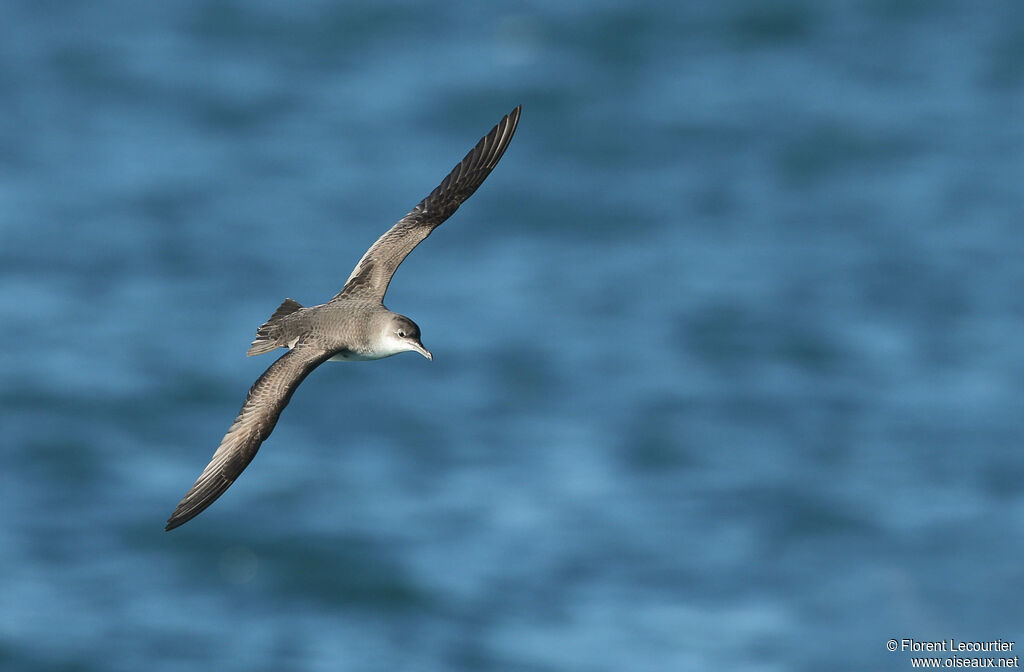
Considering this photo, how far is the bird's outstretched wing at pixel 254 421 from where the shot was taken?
1334 centimetres

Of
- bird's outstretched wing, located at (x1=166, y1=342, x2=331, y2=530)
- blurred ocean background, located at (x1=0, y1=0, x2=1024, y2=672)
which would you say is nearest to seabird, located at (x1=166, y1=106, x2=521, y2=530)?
bird's outstretched wing, located at (x1=166, y1=342, x2=331, y2=530)

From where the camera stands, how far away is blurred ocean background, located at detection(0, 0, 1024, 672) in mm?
51156

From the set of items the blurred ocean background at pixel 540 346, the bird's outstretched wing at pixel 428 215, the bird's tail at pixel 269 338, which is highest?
the blurred ocean background at pixel 540 346

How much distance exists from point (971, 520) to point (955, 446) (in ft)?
8.94

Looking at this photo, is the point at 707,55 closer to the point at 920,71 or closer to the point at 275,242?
the point at 920,71

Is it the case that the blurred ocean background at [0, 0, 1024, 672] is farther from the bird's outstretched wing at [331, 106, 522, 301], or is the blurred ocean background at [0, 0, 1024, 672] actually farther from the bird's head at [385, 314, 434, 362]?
the bird's head at [385, 314, 434, 362]

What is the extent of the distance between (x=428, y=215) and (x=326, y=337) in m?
2.59

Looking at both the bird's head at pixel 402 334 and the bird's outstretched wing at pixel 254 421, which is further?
the bird's head at pixel 402 334

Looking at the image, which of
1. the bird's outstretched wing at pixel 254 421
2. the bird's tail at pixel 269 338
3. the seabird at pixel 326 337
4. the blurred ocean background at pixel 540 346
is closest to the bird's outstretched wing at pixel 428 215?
the seabird at pixel 326 337

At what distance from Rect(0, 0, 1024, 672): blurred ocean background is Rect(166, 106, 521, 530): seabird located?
107 ft

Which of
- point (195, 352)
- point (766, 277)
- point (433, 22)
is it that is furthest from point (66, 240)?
point (766, 277)

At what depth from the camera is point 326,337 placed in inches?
556

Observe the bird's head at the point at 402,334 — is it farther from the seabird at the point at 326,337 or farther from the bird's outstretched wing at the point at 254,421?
the bird's outstretched wing at the point at 254,421

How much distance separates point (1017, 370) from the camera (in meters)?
53.9
